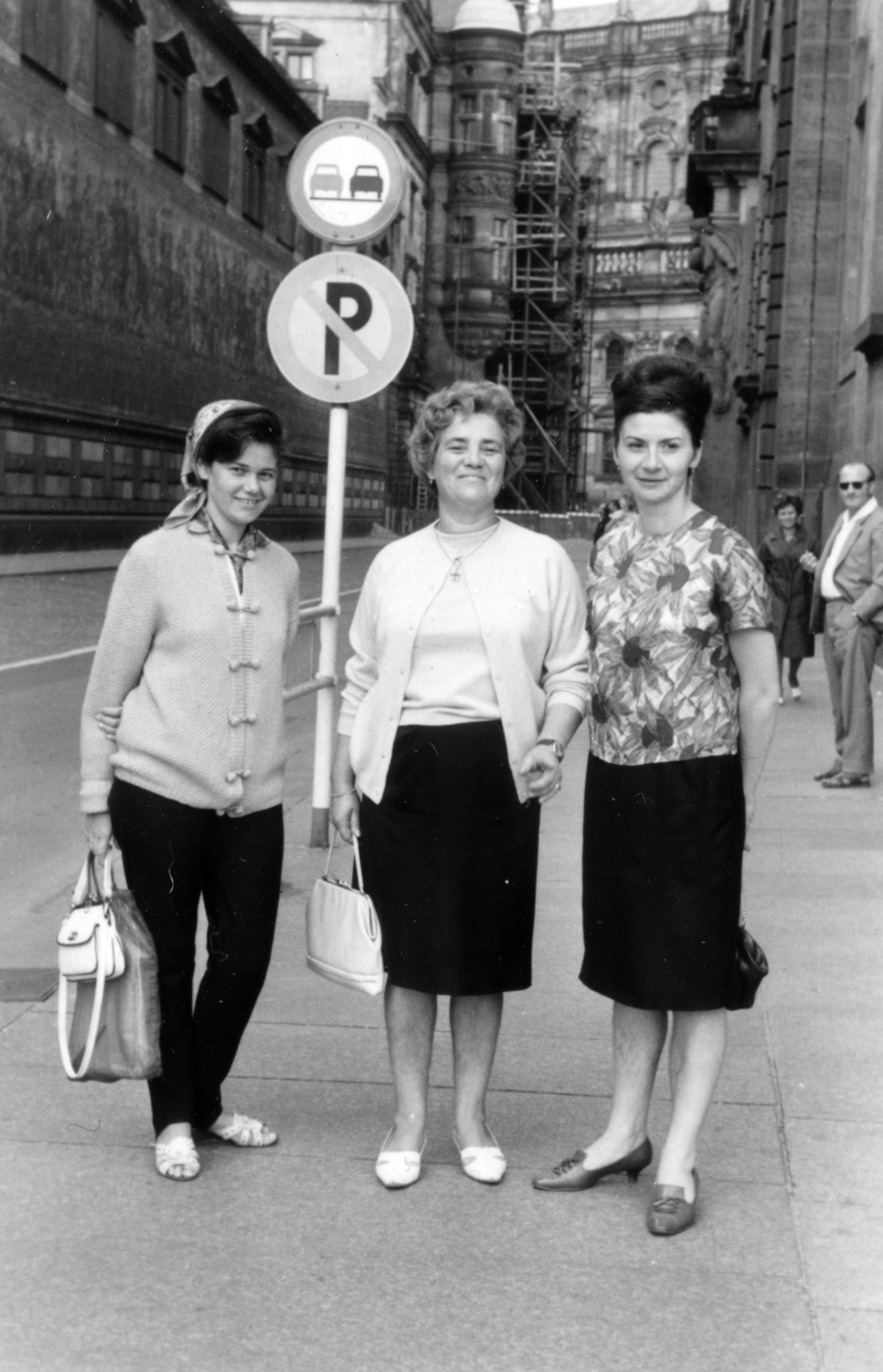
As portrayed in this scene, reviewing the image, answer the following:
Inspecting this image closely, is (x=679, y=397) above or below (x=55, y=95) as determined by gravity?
below

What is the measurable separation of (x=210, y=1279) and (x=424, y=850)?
3.41 ft

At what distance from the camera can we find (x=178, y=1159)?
445 centimetres

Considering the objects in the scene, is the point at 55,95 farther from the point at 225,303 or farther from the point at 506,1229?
the point at 506,1229

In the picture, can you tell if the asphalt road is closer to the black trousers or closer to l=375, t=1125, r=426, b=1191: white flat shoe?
the black trousers

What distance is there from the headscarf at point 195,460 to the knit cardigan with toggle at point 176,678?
33 mm

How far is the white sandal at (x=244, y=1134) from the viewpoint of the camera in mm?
4652

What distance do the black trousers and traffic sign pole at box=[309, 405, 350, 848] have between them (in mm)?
3860

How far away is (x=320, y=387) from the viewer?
8312 millimetres

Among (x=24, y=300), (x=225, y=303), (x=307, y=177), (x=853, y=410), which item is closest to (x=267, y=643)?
(x=307, y=177)

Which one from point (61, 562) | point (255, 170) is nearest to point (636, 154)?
point (255, 170)

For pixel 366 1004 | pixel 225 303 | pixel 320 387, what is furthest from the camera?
pixel 225 303

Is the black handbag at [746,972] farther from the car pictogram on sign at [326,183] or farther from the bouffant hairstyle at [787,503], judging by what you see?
the bouffant hairstyle at [787,503]

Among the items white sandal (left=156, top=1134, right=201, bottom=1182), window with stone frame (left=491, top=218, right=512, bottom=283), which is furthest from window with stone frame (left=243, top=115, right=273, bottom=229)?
white sandal (left=156, top=1134, right=201, bottom=1182)

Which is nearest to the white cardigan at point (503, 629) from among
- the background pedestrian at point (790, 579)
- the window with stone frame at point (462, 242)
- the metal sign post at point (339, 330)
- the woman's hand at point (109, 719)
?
the woman's hand at point (109, 719)
